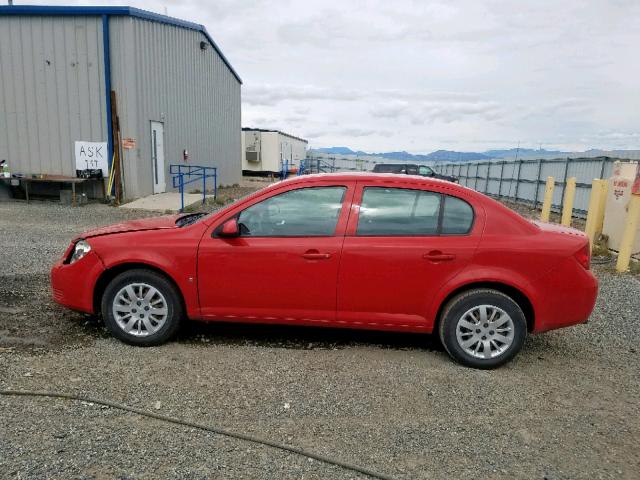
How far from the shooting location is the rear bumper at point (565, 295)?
12.9ft

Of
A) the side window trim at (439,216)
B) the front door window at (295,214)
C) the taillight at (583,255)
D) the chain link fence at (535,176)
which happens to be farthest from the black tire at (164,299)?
the chain link fence at (535,176)

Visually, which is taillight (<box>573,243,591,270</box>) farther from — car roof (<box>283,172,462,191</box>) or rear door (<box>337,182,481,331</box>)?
car roof (<box>283,172,462,191</box>)

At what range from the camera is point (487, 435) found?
3100mm

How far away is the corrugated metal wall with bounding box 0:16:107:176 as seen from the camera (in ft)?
45.9

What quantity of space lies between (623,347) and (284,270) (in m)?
3.40

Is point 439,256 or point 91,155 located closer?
point 439,256

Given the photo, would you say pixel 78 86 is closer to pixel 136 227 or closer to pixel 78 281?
pixel 136 227

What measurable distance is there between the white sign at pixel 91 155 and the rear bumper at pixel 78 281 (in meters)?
11.2

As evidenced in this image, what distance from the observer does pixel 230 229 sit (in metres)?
4.02

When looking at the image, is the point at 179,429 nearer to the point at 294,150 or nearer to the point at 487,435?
the point at 487,435

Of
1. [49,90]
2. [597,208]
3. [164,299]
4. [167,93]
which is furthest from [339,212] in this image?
[167,93]

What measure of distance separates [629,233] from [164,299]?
727cm

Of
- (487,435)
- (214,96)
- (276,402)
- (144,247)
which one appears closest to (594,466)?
(487,435)

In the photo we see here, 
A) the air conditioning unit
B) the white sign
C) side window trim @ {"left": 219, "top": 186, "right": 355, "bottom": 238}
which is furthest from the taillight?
the air conditioning unit
